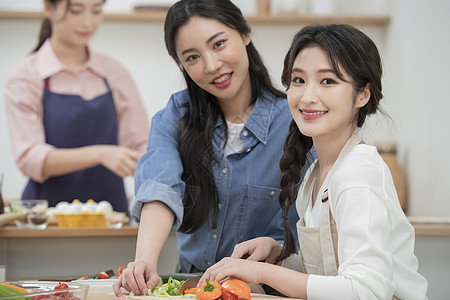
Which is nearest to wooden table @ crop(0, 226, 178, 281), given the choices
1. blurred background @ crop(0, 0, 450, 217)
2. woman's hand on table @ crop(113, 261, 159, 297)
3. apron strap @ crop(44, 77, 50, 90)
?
woman's hand on table @ crop(113, 261, 159, 297)

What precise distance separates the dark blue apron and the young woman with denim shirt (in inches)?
55.6

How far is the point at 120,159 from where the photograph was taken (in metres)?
2.52

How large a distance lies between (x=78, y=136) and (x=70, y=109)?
0.51 ft

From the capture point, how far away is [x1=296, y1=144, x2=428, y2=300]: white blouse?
1.00 metres

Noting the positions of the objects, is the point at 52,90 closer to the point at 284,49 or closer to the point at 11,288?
the point at 284,49

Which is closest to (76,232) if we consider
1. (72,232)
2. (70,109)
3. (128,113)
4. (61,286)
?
(72,232)

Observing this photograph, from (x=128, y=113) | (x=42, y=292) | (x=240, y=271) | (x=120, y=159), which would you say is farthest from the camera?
(x=128, y=113)

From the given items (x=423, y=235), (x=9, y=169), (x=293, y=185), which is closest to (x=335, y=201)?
(x=293, y=185)

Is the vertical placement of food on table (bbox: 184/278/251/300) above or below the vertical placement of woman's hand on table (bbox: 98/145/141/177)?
Result: above

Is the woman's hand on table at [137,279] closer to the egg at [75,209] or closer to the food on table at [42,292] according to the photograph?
the food on table at [42,292]

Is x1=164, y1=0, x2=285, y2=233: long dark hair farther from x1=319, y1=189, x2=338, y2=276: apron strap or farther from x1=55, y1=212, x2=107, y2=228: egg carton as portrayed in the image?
x1=55, y1=212, x2=107, y2=228: egg carton

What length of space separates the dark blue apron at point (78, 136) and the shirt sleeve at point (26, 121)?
6cm

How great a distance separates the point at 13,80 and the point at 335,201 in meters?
2.23

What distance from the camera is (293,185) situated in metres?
1.34
